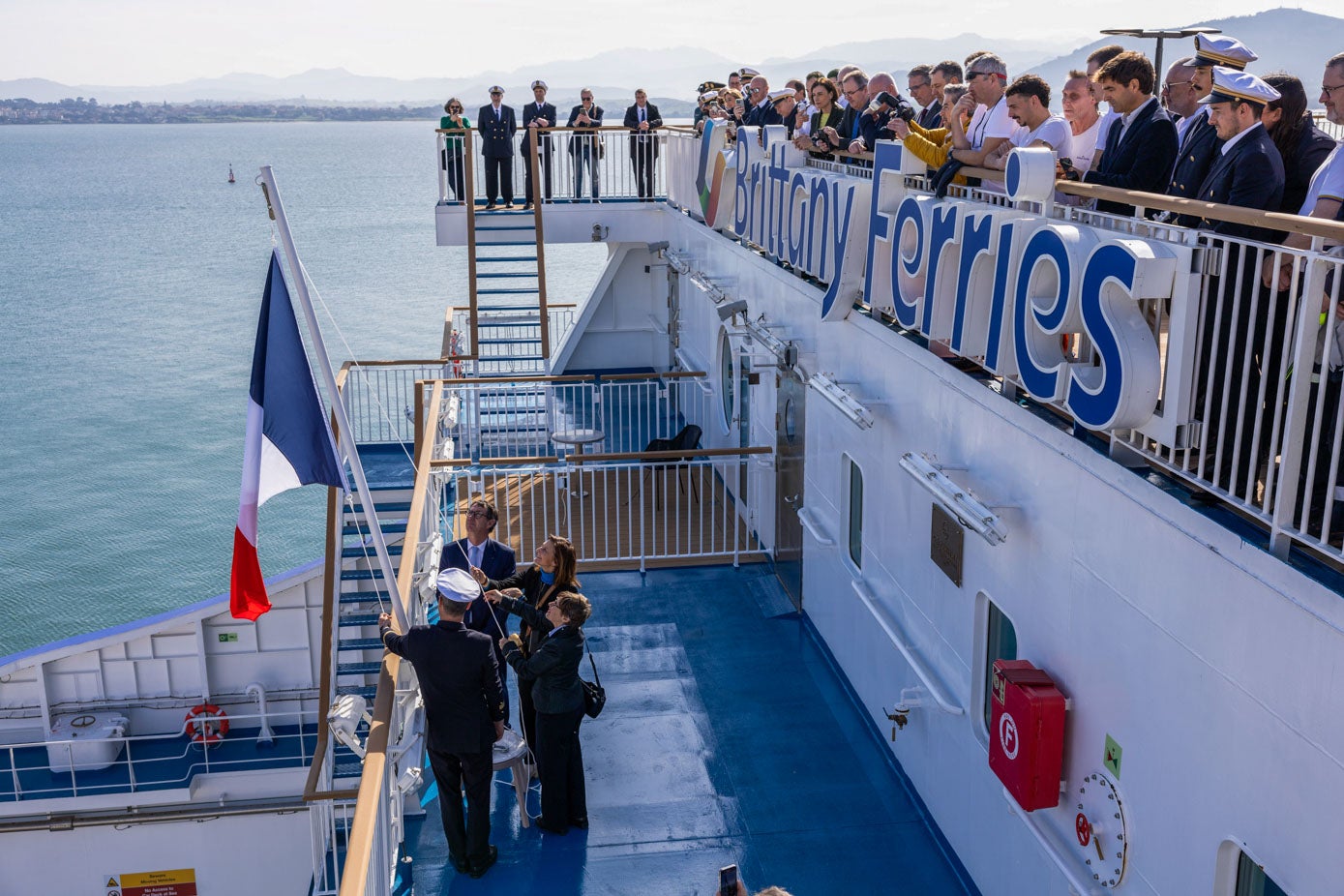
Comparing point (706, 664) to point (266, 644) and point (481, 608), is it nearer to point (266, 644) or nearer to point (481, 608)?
point (481, 608)

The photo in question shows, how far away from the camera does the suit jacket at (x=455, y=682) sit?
6.37 meters

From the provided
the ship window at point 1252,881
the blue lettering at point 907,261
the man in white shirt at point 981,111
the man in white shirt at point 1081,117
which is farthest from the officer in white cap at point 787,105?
the ship window at point 1252,881

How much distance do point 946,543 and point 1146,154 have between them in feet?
8.45

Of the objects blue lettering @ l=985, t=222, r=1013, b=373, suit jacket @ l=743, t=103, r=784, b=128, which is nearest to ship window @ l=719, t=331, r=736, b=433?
suit jacket @ l=743, t=103, r=784, b=128

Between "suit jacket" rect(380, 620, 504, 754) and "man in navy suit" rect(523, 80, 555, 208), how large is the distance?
13.8m

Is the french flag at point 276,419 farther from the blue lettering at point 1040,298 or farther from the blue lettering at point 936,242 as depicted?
the blue lettering at point 1040,298

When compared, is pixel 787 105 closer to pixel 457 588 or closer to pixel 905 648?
pixel 905 648

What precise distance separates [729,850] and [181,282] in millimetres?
61883

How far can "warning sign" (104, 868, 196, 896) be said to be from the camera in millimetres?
14594

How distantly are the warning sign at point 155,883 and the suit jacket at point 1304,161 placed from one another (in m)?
14.5

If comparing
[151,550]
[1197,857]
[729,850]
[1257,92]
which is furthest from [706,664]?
[151,550]

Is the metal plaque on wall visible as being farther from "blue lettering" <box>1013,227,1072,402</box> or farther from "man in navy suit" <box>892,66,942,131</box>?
"man in navy suit" <box>892,66,942,131</box>

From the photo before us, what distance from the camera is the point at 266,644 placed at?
16.0 metres

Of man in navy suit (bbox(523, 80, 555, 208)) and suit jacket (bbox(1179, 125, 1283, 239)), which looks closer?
suit jacket (bbox(1179, 125, 1283, 239))
